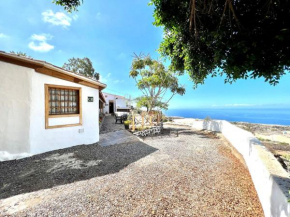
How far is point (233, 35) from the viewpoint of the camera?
2951 mm

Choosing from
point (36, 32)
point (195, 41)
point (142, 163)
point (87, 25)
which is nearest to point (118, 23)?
point (87, 25)

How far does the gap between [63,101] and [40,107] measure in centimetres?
96

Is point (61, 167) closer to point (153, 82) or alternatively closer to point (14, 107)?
point (14, 107)

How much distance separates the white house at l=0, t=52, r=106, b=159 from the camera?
4644mm

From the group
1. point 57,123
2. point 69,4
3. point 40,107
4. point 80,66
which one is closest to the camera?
point 69,4

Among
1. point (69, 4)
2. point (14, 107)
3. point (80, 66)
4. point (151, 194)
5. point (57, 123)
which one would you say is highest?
point (80, 66)

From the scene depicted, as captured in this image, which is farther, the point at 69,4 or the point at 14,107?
the point at 14,107

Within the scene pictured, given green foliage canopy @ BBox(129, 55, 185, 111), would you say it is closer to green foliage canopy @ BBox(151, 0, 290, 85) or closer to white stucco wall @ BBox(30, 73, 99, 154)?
white stucco wall @ BBox(30, 73, 99, 154)

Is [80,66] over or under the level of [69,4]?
over

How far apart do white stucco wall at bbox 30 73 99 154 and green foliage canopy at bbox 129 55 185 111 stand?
749 cm

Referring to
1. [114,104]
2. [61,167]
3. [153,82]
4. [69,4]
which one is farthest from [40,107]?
[114,104]

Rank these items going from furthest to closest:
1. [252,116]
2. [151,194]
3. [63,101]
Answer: [252,116] → [63,101] → [151,194]

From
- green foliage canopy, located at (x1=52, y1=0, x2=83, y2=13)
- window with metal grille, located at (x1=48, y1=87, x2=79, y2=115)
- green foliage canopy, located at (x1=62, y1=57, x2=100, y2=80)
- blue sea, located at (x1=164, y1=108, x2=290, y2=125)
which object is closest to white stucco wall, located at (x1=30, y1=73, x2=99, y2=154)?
window with metal grille, located at (x1=48, y1=87, x2=79, y2=115)

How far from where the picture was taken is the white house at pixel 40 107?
4644 millimetres
